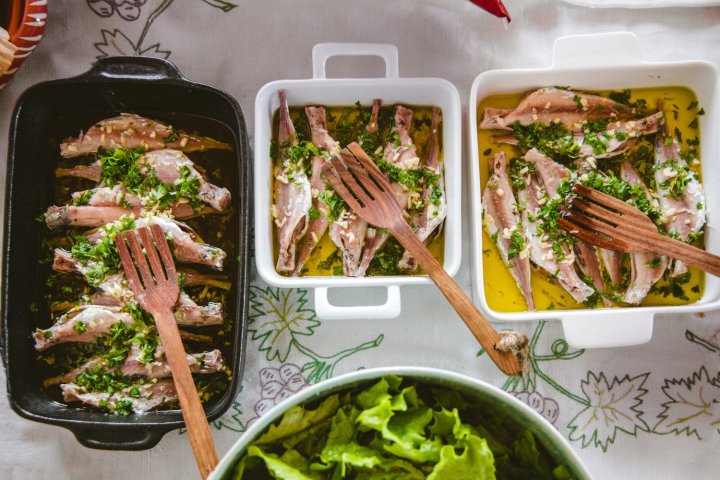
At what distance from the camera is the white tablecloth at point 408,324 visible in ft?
4.71

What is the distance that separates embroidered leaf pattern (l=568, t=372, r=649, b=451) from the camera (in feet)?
4.72

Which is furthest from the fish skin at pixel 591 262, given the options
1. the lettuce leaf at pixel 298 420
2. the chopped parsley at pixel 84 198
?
the chopped parsley at pixel 84 198

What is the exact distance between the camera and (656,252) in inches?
52.4

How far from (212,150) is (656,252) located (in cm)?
99

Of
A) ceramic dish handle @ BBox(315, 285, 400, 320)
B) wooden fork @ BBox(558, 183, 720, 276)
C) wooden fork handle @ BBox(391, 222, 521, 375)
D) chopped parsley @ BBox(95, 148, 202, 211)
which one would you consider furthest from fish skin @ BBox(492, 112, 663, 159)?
chopped parsley @ BBox(95, 148, 202, 211)

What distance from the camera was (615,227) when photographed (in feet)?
4.40

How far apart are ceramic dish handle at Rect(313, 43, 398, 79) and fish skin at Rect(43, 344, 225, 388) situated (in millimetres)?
644

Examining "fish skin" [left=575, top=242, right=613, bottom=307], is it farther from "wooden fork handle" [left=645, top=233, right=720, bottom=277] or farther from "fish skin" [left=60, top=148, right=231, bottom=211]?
"fish skin" [left=60, top=148, right=231, bottom=211]

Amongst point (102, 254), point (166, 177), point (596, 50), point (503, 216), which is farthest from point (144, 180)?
point (596, 50)

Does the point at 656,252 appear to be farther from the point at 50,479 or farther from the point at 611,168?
the point at 50,479

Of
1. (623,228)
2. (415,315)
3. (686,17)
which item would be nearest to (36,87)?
(415,315)

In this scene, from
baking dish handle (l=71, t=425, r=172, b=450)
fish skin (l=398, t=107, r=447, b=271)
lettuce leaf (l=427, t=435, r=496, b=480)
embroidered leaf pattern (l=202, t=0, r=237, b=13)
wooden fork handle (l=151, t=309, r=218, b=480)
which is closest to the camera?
lettuce leaf (l=427, t=435, r=496, b=480)

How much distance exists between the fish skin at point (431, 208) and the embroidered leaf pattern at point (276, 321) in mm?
251

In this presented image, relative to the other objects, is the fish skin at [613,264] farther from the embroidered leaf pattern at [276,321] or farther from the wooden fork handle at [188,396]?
the wooden fork handle at [188,396]
